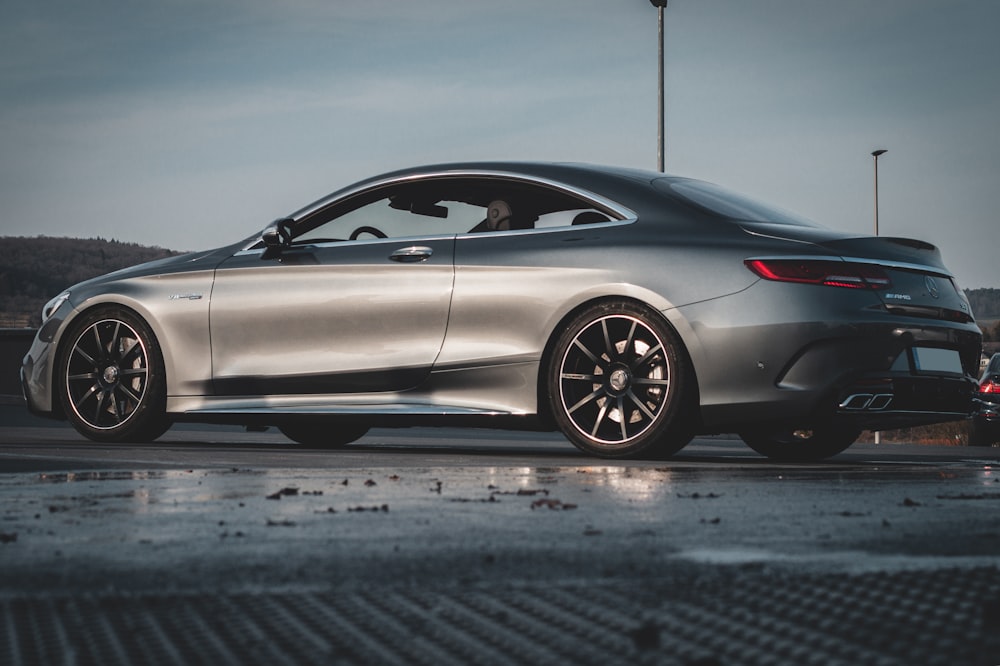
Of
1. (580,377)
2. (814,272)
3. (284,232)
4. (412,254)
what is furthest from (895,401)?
(284,232)

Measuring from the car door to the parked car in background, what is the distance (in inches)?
432

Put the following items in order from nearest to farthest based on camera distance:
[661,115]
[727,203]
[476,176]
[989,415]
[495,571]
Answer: [495,571] → [727,203] → [476,176] → [989,415] → [661,115]

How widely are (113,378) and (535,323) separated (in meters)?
2.99

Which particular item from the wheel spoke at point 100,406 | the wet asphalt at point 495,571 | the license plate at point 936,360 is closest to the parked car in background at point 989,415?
the license plate at point 936,360

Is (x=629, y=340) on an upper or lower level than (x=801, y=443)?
upper

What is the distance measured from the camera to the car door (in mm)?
7215

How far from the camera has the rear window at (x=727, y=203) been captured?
22.2ft

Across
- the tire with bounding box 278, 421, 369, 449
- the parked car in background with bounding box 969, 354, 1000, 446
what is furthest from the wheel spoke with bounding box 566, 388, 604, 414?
the parked car in background with bounding box 969, 354, 1000, 446

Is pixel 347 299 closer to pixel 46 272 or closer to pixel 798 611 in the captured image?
pixel 798 611

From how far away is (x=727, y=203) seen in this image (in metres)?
6.97

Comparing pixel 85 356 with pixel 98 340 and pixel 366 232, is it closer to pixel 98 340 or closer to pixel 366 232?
pixel 98 340

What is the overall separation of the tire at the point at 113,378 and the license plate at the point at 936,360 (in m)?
4.43

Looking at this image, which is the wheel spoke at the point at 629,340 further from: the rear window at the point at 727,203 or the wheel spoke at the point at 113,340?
the wheel spoke at the point at 113,340

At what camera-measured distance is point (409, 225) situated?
7562 millimetres
